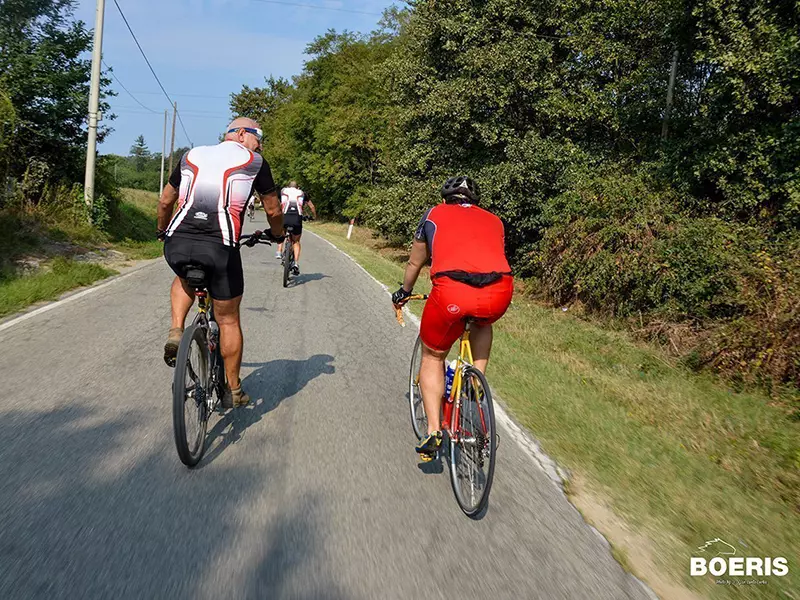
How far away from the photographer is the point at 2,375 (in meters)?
4.83

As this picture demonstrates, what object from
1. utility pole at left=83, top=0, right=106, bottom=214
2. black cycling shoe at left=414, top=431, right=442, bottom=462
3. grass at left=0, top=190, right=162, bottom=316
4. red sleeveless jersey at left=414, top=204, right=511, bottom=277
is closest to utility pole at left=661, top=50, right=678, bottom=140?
red sleeveless jersey at left=414, top=204, right=511, bottom=277

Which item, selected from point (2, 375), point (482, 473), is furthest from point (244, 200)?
point (2, 375)

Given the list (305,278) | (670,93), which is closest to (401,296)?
(305,278)

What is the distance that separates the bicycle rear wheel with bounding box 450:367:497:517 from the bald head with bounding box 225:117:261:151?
2.10 m

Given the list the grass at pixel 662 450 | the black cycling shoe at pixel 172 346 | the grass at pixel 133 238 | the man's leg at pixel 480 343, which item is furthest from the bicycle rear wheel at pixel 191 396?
the grass at pixel 133 238

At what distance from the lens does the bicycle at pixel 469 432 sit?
313 cm

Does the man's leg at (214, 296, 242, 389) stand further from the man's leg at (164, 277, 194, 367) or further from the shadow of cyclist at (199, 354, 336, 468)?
the shadow of cyclist at (199, 354, 336, 468)

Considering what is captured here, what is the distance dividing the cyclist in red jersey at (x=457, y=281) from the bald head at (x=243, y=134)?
132 centimetres

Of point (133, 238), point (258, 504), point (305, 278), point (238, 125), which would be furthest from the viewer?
point (133, 238)

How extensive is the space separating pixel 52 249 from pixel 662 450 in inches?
459

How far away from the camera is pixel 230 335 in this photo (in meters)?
3.99

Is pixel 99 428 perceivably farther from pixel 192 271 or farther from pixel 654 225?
pixel 654 225

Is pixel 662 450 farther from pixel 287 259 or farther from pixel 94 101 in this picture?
pixel 94 101

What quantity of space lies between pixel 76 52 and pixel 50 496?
14825mm
